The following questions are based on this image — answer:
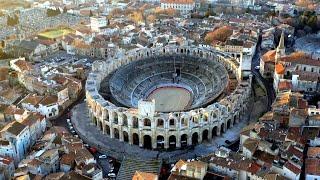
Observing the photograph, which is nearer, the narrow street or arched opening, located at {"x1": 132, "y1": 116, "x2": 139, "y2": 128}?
arched opening, located at {"x1": 132, "y1": 116, "x2": 139, "y2": 128}

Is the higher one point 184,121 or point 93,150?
point 184,121

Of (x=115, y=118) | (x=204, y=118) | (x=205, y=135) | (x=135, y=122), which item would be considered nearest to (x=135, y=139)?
(x=135, y=122)

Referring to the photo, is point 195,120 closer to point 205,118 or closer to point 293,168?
point 205,118

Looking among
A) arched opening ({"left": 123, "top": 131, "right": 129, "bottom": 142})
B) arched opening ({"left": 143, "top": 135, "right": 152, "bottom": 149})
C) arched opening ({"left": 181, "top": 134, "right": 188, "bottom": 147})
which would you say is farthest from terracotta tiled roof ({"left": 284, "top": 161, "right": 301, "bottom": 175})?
arched opening ({"left": 123, "top": 131, "right": 129, "bottom": 142})

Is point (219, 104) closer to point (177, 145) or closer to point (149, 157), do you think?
point (177, 145)

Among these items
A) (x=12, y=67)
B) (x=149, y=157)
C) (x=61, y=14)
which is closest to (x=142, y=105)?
(x=149, y=157)

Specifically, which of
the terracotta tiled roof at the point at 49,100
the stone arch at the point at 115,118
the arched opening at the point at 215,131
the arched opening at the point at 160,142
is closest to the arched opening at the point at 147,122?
the arched opening at the point at 160,142

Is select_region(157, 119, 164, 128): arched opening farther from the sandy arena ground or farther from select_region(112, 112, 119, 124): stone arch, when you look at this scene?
the sandy arena ground

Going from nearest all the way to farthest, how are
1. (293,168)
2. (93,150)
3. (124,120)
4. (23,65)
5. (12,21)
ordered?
(293,168) < (93,150) < (124,120) < (23,65) < (12,21)
